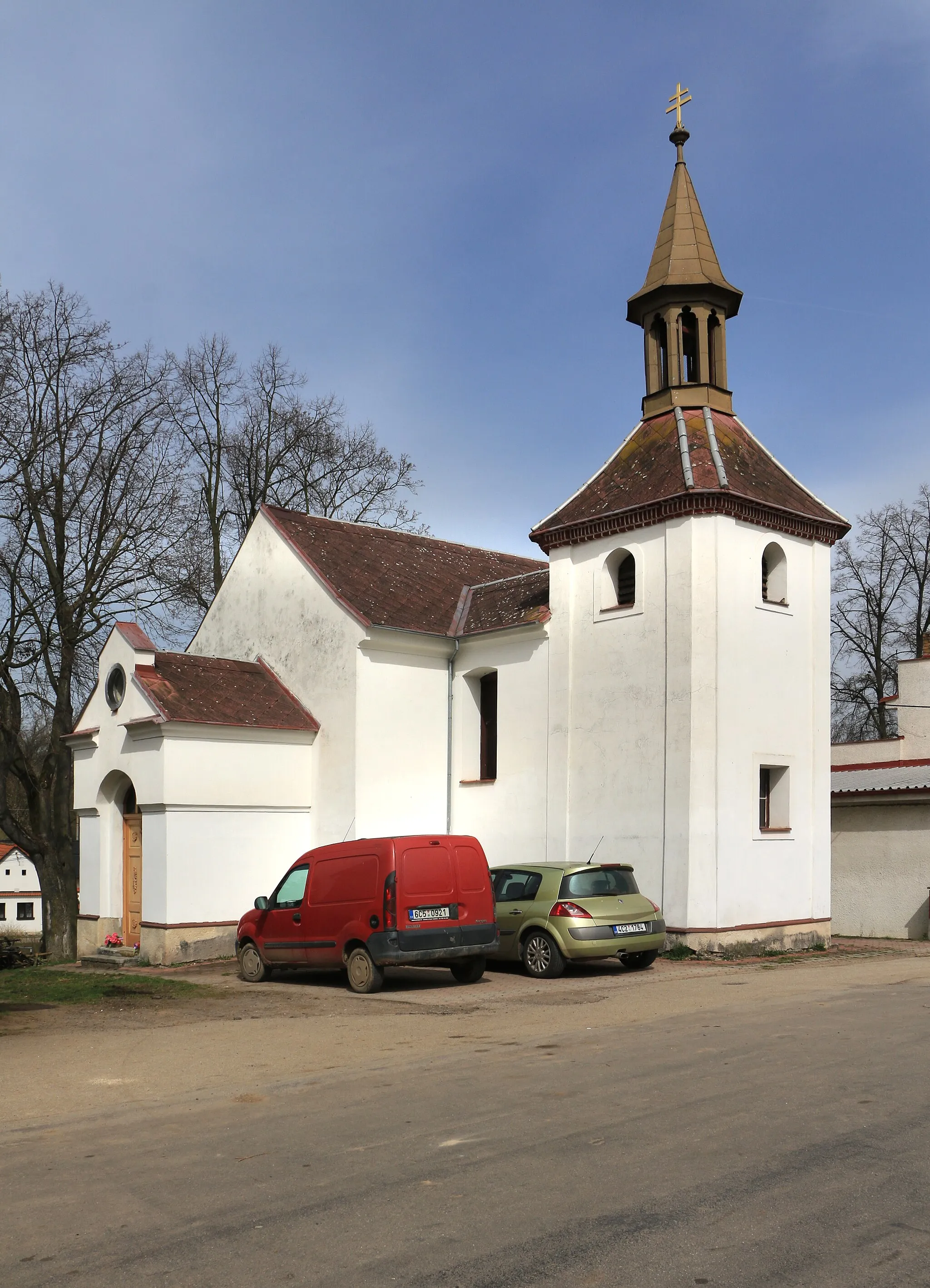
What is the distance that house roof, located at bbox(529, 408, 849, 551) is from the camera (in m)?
20.1

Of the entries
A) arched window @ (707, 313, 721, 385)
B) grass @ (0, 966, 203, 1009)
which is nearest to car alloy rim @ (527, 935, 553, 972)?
grass @ (0, 966, 203, 1009)

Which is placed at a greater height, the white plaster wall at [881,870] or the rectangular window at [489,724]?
the rectangular window at [489,724]

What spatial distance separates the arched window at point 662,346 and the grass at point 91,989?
45.4 ft

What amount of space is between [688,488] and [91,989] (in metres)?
11.8

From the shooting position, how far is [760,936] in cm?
1961

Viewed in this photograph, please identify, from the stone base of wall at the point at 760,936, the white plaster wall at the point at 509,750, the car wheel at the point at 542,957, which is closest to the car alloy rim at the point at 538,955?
the car wheel at the point at 542,957

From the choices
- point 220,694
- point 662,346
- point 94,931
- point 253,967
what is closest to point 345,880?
point 253,967

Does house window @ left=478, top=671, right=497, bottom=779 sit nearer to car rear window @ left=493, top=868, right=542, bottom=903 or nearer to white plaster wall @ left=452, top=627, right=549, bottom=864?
white plaster wall @ left=452, top=627, right=549, bottom=864

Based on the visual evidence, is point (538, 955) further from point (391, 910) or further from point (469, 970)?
point (391, 910)

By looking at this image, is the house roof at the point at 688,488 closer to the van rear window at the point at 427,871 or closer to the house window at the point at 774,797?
the house window at the point at 774,797

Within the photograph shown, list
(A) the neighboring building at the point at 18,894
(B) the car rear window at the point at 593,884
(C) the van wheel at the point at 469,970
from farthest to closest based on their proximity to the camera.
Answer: (A) the neighboring building at the point at 18,894, (B) the car rear window at the point at 593,884, (C) the van wheel at the point at 469,970

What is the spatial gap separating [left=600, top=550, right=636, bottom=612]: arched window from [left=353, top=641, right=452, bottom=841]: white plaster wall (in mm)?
3869

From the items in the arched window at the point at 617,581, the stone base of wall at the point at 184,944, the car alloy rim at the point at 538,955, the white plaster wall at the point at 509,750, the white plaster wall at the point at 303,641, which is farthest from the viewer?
the white plaster wall at the point at 303,641

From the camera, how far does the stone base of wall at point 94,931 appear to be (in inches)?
897
